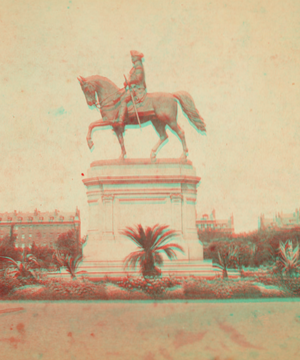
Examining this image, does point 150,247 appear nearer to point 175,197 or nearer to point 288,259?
point 175,197

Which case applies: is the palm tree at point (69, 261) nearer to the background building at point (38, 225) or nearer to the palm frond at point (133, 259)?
the background building at point (38, 225)

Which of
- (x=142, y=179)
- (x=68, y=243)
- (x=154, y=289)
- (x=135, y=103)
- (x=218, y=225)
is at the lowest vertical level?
(x=154, y=289)

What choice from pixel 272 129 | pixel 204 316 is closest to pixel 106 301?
pixel 204 316

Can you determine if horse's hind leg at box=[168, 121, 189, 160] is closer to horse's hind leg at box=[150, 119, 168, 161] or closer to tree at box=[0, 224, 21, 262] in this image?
horse's hind leg at box=[150, 119, 168, 161]

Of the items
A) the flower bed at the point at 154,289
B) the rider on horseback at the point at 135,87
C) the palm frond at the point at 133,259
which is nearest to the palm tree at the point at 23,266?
the flower bed at the point at 154,289

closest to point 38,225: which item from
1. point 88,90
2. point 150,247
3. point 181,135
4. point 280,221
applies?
point 150,247

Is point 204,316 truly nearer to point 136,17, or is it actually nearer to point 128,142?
point 128,142
